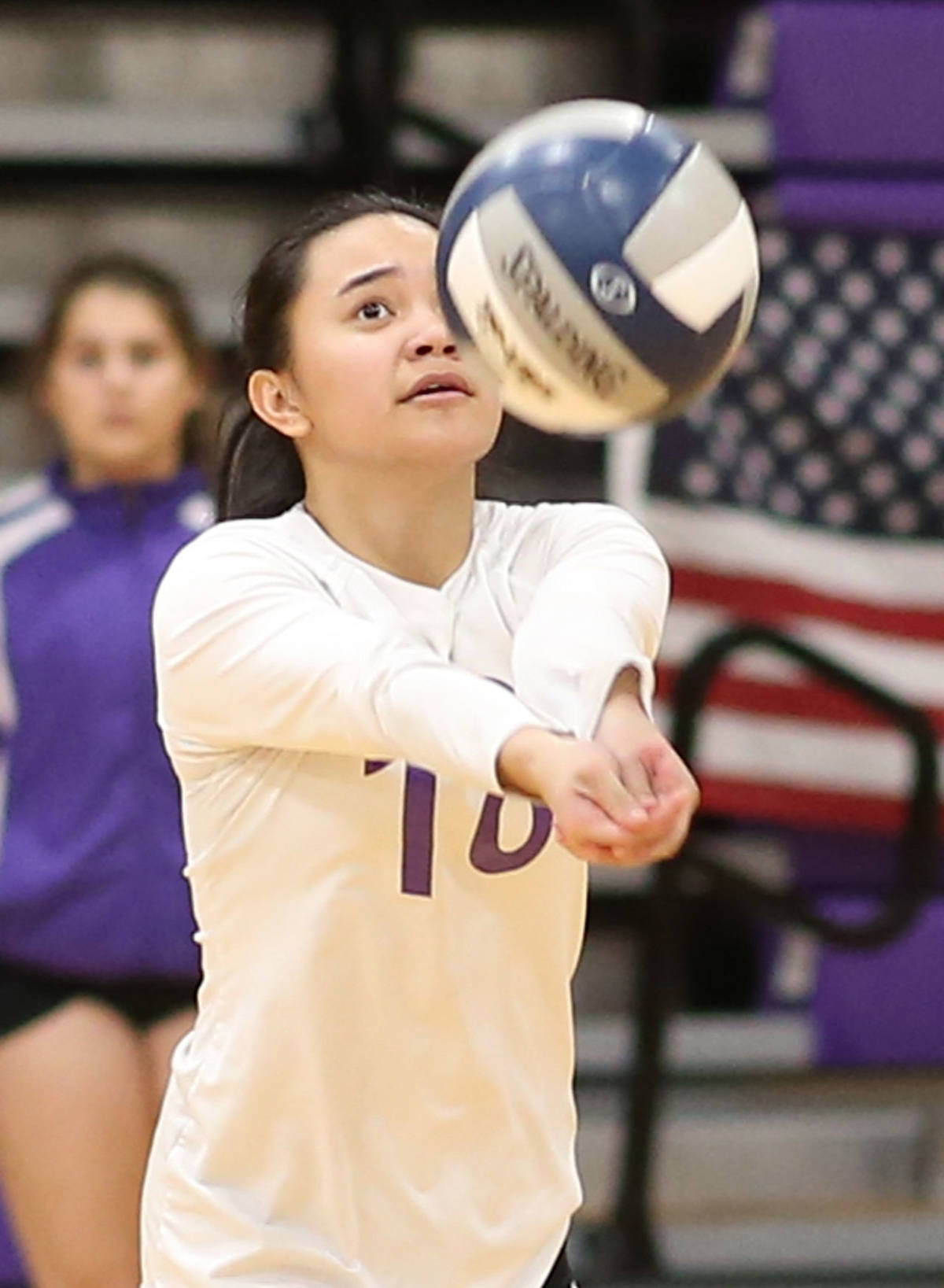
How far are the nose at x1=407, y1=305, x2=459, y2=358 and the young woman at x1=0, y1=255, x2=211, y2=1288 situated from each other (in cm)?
138

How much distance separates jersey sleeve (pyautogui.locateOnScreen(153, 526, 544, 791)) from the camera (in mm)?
1749

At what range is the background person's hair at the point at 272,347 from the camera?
218cm

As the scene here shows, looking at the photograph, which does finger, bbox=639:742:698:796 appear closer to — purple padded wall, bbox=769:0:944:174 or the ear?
the ear

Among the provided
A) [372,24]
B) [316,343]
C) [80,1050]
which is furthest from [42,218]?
[316,343]

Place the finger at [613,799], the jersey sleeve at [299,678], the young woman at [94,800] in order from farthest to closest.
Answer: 1. the young woman at [94,800]
2. the jersey sleeve at [299,678]
3. the finger at [613,799]

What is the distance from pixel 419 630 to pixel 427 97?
3.07m

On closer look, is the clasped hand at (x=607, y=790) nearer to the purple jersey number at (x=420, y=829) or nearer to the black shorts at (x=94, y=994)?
the purple jersey number at (x=420, y=829)

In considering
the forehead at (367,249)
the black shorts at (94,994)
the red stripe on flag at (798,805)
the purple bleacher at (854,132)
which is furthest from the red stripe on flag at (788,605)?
the forehead at (367,249)

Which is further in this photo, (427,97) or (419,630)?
(427,97)

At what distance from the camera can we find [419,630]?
2.03m

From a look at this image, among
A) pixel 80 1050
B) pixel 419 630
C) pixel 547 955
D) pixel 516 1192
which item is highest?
pixel 419 630

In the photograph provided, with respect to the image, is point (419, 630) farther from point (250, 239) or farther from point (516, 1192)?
point (250, 239)

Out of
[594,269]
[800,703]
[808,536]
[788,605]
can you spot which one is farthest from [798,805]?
[594,269]

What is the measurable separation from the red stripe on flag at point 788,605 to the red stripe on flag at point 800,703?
125 mm
